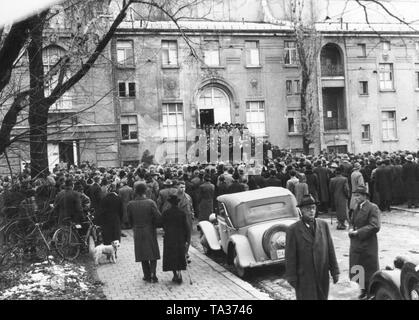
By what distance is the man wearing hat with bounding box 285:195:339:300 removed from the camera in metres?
5.98

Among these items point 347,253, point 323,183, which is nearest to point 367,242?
point 347,253

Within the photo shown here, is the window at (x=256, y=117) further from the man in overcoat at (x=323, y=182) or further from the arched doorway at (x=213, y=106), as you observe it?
the man in overcoat at (x=323, y=182)

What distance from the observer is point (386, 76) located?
36.8m

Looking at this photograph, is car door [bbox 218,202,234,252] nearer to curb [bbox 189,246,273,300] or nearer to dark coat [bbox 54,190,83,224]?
curb [bbox 189,246,273,300]

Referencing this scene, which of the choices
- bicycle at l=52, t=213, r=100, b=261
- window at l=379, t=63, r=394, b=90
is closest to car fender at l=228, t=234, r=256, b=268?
bicycle at l=52, t=213, r=100, b=261

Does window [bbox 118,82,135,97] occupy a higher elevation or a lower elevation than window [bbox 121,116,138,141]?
higher

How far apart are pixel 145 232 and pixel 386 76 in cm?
3134

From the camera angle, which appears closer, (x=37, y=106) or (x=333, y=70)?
(x=37, y=106)

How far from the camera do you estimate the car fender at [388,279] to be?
6027 millimetres

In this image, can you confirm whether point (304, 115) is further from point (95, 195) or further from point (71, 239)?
point (71, 239)

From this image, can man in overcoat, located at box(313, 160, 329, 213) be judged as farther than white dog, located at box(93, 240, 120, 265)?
Yes

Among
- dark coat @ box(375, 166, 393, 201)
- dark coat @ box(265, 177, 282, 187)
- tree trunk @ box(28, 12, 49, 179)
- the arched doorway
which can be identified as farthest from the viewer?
the arched doorway

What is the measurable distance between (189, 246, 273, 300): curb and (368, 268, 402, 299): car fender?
2.21 meters
